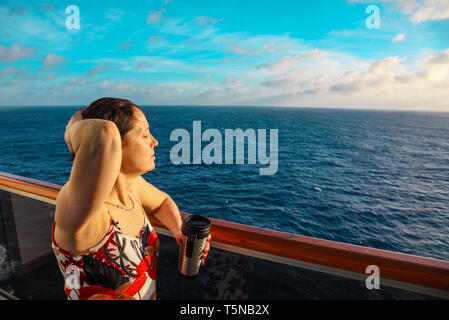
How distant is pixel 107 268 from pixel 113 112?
673mm

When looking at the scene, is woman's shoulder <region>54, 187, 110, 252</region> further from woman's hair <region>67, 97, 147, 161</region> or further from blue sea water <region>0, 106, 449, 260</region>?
blue sea water <region>0, 106, 449, 260</region>

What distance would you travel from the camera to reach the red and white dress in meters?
1.08

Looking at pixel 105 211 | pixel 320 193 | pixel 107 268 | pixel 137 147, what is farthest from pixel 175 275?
pixel 320 193

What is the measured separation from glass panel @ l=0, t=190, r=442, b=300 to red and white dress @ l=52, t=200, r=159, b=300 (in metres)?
0.47

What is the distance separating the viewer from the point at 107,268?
1121 millimetres

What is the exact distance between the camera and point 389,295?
1262 mm

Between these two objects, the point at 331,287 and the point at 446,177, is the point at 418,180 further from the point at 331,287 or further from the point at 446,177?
the point at 331,287

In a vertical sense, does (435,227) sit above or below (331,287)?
below

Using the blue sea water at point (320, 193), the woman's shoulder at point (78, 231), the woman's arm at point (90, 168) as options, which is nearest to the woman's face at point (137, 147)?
the woman's shoulder at point (78, 231)

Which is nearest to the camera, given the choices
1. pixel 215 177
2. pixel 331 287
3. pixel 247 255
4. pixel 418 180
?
pixel 331 287

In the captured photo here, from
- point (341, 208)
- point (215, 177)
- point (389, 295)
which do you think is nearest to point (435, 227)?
point (341, 208)

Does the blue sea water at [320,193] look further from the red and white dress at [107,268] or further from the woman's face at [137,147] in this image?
the woman's face at [137,147]

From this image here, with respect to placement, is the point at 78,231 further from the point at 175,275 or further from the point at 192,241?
the point at 175,275
